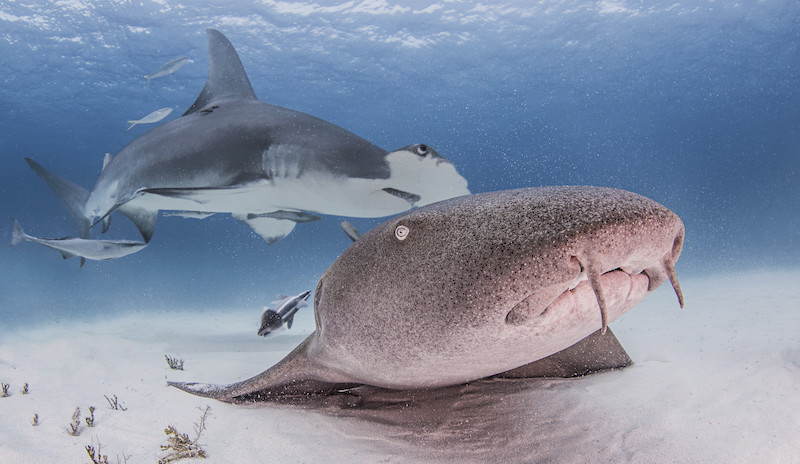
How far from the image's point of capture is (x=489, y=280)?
133cm

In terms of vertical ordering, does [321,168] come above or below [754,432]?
above

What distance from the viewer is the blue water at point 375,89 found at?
19609 millimetres

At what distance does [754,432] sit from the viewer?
1874 millimetres

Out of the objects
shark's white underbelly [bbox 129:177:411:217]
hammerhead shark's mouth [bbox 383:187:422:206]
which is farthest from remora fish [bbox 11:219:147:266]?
hammerhead shark's mouth [bbox 383:187:422:206]

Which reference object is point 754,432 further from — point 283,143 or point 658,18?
point 658,18

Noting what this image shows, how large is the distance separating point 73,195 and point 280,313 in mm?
3466

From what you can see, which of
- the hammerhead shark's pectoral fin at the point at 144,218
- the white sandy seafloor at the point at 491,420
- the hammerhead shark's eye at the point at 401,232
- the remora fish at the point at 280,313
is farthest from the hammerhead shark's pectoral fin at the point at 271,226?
the hammerhead shark's eye at the point at 401,232

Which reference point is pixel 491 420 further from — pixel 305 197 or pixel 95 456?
pixel 305 197

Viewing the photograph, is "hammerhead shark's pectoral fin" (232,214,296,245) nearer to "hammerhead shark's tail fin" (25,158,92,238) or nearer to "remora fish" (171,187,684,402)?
"hammerhead shark's tail fin" (25,158,92,238)

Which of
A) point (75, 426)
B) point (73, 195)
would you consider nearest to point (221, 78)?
point (73, 195)

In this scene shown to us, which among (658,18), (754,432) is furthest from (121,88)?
(658,18)

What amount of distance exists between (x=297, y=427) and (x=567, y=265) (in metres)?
1.71

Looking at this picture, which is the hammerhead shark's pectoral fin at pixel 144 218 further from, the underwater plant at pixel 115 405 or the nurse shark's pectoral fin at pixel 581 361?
the nurse shark's pectoral fin at pixel 581 361

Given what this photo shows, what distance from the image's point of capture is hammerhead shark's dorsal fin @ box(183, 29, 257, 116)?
187 inches
